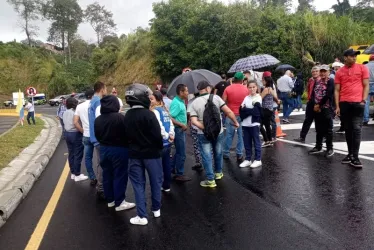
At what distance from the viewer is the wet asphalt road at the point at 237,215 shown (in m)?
3.92

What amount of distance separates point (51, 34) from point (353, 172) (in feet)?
251

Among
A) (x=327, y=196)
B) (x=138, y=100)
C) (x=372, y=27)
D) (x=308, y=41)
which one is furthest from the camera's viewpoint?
(x=372, y=27)

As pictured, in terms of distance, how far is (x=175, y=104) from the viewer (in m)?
6.38

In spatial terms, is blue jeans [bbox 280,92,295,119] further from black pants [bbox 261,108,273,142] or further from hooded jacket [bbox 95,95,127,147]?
hooded jacket [bbox 95,95,127,147]

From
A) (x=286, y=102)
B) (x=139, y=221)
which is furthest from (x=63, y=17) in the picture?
(x=139, y=221)

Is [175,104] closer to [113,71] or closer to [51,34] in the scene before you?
[113,71]

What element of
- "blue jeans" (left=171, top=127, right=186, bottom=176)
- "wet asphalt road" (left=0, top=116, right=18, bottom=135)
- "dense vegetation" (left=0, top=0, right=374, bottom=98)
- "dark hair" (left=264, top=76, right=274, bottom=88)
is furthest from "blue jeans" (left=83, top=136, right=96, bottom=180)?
"dense vegetation" (left=0, top=0, right=374, bottom=98)

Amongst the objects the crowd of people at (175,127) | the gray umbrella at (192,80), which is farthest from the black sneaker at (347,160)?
the gray umbrella at (192,80)

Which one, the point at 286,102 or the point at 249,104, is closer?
the point at 249,104

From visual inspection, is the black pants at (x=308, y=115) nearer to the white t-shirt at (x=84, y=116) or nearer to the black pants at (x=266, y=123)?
the black pants at (x=266, y=123)

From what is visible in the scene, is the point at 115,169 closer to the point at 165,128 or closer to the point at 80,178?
the point at 165,128

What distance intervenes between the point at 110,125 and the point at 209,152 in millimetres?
1813

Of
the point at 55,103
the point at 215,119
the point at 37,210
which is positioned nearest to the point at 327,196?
the point at 215,119

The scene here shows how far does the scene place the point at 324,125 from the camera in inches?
294
